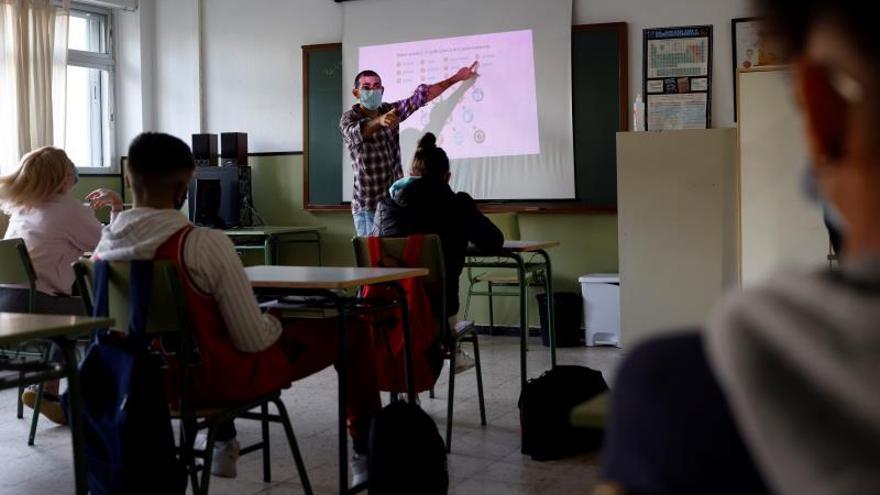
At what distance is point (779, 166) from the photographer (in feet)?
16.8

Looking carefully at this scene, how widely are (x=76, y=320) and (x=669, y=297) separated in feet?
A: 12.7

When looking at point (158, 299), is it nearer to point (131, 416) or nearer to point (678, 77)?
point (131, 416)

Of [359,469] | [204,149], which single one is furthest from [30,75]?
[359,469]

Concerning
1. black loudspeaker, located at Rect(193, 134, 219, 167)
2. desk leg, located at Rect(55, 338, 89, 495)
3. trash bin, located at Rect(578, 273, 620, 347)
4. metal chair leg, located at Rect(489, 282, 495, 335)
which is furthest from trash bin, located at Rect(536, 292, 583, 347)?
desk leg, located at Rect(55, 338, 89, 495)

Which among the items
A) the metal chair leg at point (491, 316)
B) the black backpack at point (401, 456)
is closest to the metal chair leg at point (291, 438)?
the black backpack at point (401, 456)

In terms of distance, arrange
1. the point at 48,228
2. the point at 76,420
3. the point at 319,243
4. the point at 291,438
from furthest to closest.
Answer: the point at 319,243
the point at 48,228
the point at 291,438
the point at 76,420

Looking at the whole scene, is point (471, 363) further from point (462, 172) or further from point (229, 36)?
point (229, 36)

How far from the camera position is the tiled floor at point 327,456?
3361 millimetres

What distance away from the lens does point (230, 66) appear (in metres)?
7.94

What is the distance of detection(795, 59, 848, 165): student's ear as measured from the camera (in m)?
0.56

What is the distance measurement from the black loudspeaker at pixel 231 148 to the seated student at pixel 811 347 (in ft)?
23.3

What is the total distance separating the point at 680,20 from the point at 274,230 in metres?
3.11

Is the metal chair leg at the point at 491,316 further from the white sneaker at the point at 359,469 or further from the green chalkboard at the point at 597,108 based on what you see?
the white sneaker at the point at 359,469

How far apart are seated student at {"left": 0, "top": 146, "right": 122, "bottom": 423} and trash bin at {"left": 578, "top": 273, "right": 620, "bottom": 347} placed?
3.20m
